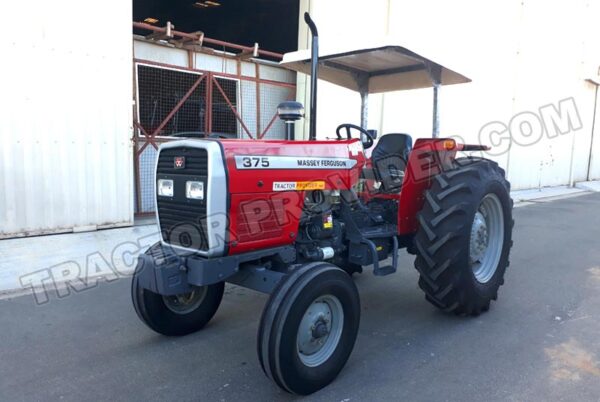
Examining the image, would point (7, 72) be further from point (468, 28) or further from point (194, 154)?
point (468, 28)

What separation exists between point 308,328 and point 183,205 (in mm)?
1042

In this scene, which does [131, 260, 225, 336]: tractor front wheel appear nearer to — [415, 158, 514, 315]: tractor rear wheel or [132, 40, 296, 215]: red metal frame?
[415, 158, 514, 315]: tractor rear wheel

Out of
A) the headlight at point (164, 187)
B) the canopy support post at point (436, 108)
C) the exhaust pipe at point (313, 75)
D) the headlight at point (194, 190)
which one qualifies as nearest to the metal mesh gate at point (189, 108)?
the canopy support post at point (436, 108)

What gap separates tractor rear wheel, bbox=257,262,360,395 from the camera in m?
2.59

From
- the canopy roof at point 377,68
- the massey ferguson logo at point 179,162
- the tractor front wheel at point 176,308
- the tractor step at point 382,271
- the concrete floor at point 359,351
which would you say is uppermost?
the canopy roof at point 377,68

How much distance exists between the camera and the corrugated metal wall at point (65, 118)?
5.88 metres

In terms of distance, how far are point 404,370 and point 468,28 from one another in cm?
1094

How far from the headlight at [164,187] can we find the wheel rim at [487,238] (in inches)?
94.7

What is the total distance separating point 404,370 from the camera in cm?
307

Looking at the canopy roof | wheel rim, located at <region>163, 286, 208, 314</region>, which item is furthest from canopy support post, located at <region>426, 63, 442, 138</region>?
wheel rim, located at <region>163, 286, 208, 314</region>

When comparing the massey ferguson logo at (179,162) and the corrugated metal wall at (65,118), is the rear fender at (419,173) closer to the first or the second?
the massey ferguson logo at (179,162)

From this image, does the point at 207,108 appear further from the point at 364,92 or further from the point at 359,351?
the point at 359,351

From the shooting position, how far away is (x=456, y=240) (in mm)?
3598

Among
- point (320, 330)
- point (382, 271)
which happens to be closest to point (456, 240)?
point (382, 271)
